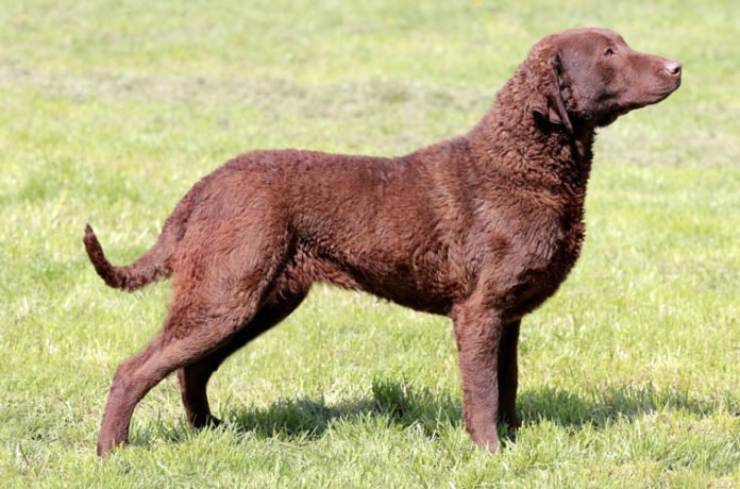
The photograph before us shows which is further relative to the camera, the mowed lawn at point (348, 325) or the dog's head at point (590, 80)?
the dog's head at point (590, 80)

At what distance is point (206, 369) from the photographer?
210 inches

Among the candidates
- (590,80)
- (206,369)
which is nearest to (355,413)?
(206,369)

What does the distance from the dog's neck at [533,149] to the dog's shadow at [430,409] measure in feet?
3.55

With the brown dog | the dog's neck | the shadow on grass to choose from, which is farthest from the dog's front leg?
the dog's neck

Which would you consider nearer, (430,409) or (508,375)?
(508,375)

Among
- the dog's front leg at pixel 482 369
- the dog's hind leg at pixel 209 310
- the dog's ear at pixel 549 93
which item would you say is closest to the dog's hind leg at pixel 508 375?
the dog's front leg at pixel 482 369

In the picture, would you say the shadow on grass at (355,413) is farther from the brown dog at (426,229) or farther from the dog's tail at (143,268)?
the dog's tail at (143,268)

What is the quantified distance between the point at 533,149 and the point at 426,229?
0.57 meters

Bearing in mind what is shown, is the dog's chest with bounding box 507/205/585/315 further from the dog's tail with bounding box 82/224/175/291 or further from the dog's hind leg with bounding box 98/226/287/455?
the dog's tail with bounding box 82/224/175/291

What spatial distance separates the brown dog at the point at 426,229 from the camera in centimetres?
486

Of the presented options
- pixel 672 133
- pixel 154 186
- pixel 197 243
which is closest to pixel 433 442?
pixel 197 243

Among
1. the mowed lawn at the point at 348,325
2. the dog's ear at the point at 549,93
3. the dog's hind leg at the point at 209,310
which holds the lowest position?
the mowed lawn at the point at 348,325

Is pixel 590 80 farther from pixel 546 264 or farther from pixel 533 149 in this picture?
pixel 546 264

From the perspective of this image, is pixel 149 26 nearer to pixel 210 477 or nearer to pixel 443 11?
pixel 443 11
